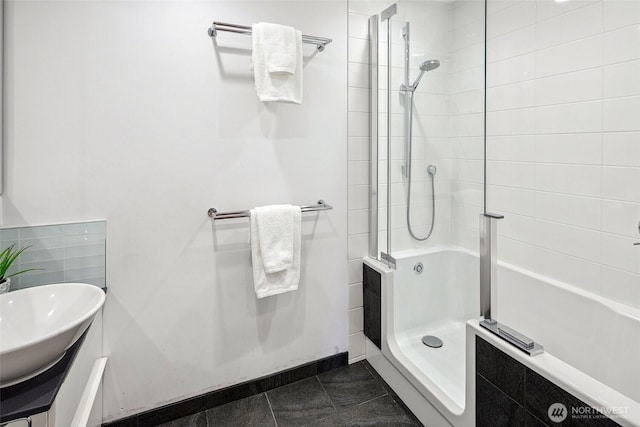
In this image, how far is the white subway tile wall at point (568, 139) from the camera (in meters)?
1.51

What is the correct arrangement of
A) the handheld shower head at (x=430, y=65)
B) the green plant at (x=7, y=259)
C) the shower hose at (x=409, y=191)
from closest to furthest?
1. the green plant at (x=7, y=259)
2. the handheld shower head at (x=430, y=65)
3. the shower hose at (x=409, y=191)

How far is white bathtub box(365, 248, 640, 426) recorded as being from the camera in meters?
1.40

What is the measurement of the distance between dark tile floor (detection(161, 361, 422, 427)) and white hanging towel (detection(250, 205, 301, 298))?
1.99 ft

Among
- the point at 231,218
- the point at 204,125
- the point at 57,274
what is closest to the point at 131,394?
the point at 57,274

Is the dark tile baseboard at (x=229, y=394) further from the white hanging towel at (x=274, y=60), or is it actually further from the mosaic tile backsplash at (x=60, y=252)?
the white hanging towel at (x=274, y=60)

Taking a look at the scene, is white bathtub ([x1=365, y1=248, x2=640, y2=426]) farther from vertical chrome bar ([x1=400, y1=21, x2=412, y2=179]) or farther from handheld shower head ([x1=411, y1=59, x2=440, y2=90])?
handheld shower head ([x1=411, y1=59, x2=440, y2=90])

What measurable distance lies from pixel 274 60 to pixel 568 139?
5.08 ft

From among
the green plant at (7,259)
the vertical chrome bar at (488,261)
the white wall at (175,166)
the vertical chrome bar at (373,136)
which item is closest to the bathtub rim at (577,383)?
the vertical chrome bar at (488,261)

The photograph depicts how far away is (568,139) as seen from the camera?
1.73 meters

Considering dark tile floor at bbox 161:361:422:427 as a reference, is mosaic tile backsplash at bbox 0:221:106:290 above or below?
above

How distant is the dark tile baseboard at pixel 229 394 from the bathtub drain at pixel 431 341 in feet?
1.59

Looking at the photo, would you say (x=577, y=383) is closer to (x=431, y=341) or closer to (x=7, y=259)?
(x=431, y=341)

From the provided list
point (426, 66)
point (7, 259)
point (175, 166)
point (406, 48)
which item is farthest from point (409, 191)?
point (7, 259)

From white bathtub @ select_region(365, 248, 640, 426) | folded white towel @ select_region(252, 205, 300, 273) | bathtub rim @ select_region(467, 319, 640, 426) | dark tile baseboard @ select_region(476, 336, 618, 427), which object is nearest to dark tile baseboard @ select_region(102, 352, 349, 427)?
white bathtub @ select_region(365, 248, 640, 426)
